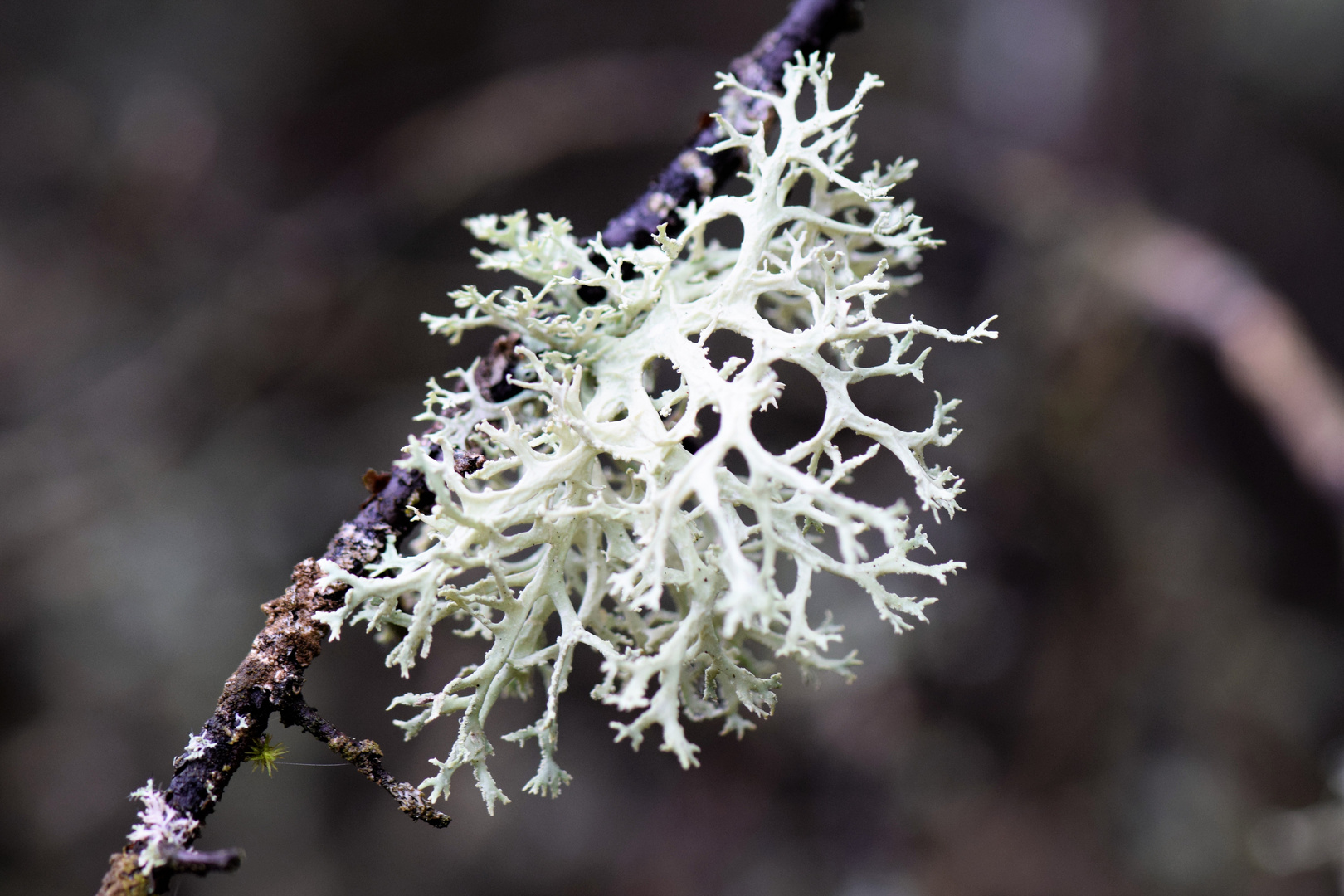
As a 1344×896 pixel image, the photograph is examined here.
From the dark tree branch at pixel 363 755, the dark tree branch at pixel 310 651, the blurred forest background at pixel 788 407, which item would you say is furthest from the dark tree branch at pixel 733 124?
the blurred forest background at pixel 788 407

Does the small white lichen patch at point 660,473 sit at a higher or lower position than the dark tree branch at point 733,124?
lower

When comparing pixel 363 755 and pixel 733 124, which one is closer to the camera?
pixel 363 755

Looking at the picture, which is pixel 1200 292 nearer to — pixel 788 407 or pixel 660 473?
pixel 788 407

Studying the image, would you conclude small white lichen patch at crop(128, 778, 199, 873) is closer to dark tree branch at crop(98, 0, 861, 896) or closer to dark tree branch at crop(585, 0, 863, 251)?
dark tree branch at crop(98, 0, 861, 896)

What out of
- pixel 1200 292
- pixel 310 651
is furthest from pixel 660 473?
pixel 1200 292

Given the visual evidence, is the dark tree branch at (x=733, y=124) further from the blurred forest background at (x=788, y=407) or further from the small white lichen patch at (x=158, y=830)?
the blurred forest background at (x=788, y=407)

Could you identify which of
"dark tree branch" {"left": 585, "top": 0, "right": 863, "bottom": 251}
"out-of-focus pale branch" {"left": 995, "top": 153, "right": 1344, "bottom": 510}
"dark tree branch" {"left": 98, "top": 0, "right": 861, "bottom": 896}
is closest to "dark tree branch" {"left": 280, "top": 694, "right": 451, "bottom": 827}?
"dark tree branch" {"left": 98, "top": 0, "right": 861, "bottom": 896}
